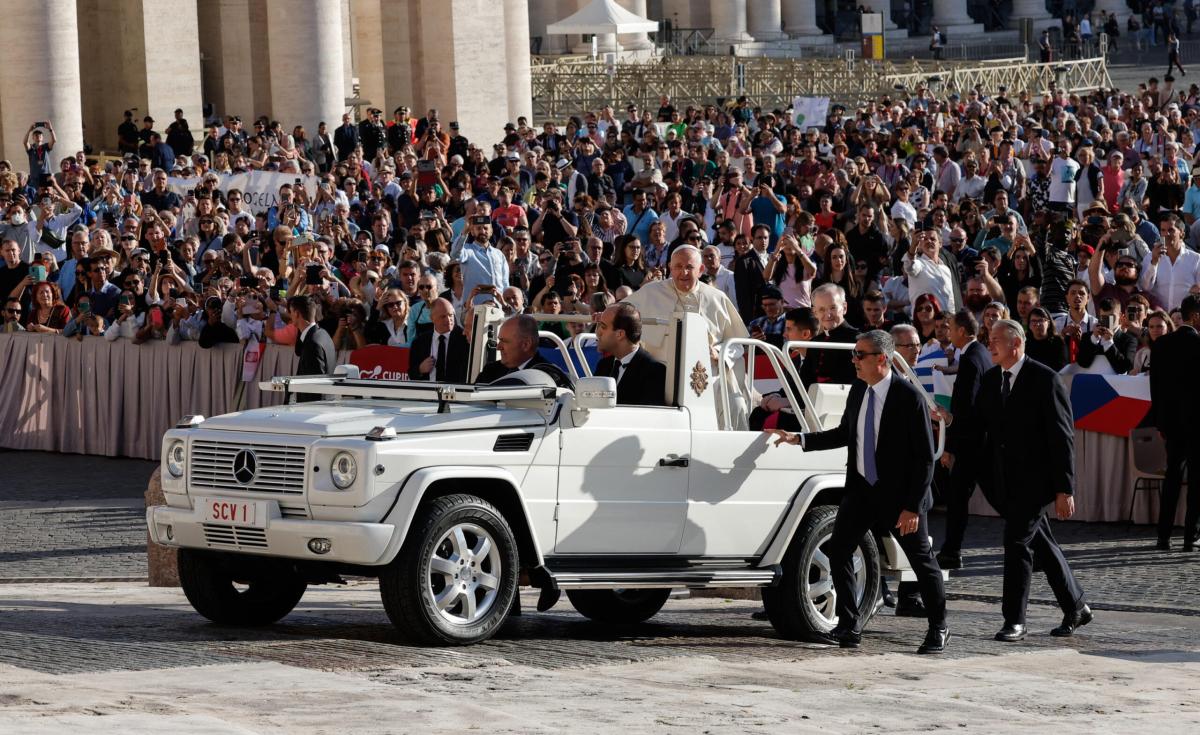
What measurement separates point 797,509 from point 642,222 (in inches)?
491

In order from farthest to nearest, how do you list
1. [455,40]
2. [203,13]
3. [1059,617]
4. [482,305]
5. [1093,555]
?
[203,13] → [455,40] → [1093,555] → [1059,617] → [482,305]

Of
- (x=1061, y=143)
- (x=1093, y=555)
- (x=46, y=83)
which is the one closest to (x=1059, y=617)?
(x=1093, y=555)

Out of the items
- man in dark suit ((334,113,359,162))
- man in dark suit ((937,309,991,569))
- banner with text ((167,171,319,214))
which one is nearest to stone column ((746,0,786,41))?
man in dark suit ((334,113,359,162))

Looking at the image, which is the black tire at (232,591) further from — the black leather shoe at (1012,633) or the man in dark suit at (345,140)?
the man in dark suit at (345,140)

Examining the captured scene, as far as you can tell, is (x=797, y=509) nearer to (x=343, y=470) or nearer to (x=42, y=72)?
(x=343, y=470)

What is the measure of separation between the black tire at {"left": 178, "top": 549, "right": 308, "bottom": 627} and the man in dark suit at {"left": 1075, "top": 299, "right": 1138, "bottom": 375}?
7.32 m

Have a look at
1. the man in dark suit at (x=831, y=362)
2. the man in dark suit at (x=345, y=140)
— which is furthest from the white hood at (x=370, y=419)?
the man in dark suit at (x=345, y=140)

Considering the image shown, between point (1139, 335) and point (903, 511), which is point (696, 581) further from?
point (1139, 335)

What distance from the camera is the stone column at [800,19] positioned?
80.2 metres

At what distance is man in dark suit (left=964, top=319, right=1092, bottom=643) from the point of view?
11469 millimetres

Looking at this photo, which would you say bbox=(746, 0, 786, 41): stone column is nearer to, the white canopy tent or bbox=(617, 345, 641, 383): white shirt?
the white canopy tent

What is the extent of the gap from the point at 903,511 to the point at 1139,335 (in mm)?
6199

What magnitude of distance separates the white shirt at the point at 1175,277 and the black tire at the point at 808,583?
27.5 feet

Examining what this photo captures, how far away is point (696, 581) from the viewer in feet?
36.7
